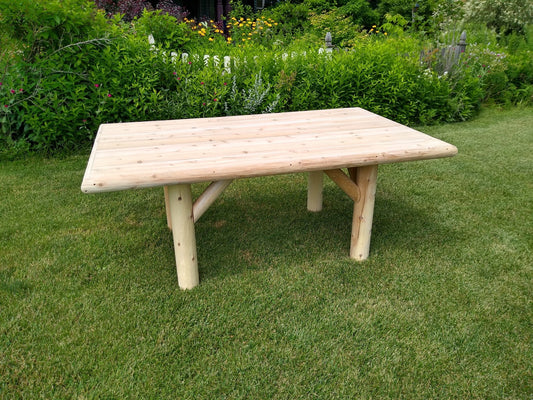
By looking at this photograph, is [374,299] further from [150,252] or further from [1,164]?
[1,164]

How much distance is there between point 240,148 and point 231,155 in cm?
13

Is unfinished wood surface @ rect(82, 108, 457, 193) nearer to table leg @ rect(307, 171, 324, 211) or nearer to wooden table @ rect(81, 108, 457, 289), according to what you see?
wooden table @ rect(81, 108, 457, 289)

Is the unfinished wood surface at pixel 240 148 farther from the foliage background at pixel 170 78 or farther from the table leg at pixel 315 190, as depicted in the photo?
the foliage background at pixel 170 78

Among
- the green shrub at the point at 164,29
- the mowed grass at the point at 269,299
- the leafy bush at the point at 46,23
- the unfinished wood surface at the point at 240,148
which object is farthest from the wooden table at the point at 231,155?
the green shrub at the point at 164,29

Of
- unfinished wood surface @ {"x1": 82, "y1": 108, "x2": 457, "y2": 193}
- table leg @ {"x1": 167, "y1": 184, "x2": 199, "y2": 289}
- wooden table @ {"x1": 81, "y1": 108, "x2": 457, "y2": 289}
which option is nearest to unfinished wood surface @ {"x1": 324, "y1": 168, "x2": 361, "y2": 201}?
wooden table @ {"x1": 81, "y1": 108, "x2": 457, "y2": 289}

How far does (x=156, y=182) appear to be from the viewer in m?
1.75

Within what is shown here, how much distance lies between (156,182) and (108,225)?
130cm

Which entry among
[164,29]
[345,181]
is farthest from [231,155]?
[164,29]

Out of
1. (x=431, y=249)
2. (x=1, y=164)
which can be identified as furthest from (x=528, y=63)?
(x=1, y=164)

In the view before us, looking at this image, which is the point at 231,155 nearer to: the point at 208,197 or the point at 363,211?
the point at 208,197

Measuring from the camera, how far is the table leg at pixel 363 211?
226 cm

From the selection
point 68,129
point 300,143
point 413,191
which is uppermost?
point 300,143

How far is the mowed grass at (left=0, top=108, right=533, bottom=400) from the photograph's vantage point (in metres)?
1.68

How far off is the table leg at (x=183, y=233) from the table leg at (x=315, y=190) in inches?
46.8
